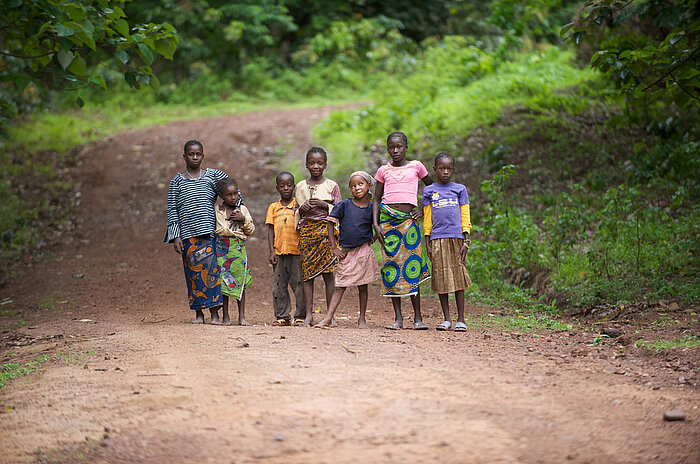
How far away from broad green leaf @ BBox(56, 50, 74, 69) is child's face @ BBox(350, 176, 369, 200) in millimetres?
2859

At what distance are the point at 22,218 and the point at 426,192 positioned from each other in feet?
29.7

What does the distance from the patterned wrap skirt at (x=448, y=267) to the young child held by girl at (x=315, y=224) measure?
94 centimetres

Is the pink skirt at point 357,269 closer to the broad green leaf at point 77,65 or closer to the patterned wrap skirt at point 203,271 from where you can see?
the patterned wrap skirt at point 203,271

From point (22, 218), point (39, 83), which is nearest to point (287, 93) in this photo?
point (22, 218)

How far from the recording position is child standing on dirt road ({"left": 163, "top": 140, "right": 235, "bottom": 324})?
6.66 meters

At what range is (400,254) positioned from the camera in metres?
6.29

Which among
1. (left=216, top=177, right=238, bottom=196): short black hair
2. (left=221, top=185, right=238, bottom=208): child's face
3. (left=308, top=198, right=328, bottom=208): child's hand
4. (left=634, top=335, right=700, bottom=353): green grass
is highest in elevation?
(left=216, top=177, right=238, bottom=196): short black hair

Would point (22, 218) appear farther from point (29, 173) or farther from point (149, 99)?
point (149, 99)

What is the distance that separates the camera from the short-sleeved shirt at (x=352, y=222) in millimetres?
6387

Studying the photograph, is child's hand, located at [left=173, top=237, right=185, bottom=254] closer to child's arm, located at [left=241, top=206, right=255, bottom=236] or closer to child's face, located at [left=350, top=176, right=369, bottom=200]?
child's arm, located at [left=241, top=206, right=255, bottom=236]

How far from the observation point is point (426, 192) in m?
6.33

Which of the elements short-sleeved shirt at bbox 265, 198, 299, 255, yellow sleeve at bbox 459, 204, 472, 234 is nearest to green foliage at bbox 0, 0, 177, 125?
short-sleeved shirt at bbox 265, 198, 299, 255

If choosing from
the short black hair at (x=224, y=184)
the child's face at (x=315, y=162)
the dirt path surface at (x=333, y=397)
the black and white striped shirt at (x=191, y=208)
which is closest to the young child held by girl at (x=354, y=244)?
the child's face at (x=315, y=162)

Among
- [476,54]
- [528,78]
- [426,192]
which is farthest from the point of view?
[476,54]
